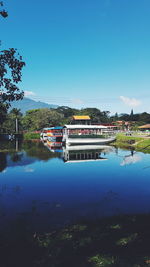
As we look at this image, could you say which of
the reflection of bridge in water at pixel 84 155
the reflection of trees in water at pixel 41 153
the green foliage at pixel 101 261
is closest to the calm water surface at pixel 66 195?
the green foliage at pixel 101 261

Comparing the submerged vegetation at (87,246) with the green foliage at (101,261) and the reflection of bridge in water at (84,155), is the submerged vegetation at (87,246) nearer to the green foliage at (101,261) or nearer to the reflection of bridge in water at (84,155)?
the green foliage at (101,261)

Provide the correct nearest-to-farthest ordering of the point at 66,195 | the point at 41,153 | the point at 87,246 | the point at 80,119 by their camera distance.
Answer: the point at 87,246, the point at 66,195, the point at 41,153, the point at 80,119

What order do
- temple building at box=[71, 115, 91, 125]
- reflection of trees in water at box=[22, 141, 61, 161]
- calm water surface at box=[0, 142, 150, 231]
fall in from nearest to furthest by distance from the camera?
calm water surface at box=[0, 142, 150, 231], reflection of trees in water at box=[22, 141, 61, 161], temple building at box=[71, 115, 91, 125]

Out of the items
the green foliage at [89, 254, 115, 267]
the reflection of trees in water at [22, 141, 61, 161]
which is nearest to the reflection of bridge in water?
the reflection of trees in water at [22, 141, 61, 161]

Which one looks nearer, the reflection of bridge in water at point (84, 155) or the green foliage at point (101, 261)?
the green foliage at point (101, 261)

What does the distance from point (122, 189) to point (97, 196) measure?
256 cm

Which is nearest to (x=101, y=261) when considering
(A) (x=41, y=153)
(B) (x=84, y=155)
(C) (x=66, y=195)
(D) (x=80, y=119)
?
A: (C) (x=66, y=195)

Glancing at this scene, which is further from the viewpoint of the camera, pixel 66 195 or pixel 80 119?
pixel 80 119

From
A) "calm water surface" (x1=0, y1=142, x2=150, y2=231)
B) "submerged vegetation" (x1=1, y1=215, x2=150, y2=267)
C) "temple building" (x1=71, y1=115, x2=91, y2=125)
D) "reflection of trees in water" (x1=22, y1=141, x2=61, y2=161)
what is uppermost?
"temple building" (x1=71, y1=115, x2=91, y2=125)

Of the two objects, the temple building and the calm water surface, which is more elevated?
the temple building

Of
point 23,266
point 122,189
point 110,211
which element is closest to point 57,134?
point 122,189

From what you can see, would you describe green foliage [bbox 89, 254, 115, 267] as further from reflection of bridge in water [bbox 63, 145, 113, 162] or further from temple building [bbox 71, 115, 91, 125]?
temple building [bbox 71, 115, 91, 125]

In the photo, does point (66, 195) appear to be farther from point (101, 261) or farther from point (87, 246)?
point (101, 261)

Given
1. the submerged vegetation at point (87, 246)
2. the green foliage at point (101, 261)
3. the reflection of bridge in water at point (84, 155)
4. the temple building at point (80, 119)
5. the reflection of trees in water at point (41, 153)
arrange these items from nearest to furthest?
the green foliage at point (101, 261)
the submerged vegetation at point (87, 246)
the reflection of bridge in water at point (84, 155)
the reflection of trees in water at point (41, 153)
the temple building at point (80, 119)
